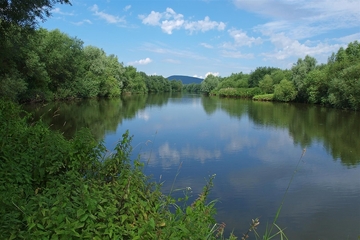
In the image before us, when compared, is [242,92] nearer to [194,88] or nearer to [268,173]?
[268,173]

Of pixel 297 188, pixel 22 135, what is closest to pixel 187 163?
pixel 297 188

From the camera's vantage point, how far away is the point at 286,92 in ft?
175

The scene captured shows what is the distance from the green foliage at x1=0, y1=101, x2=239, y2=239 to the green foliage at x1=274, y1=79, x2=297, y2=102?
52.0 meters

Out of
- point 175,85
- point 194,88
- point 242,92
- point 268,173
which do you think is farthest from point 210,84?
point 268,173

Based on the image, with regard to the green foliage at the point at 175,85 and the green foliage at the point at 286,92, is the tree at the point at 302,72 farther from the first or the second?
the green foliage at the point at 175,85

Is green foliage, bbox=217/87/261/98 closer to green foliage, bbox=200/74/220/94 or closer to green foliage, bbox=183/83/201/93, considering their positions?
green foliage, bbox=200/74/220/94

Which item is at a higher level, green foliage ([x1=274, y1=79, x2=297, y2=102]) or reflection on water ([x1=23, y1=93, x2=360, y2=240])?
green foliage ([x1=274, y1=79, x2=297, y2=102])

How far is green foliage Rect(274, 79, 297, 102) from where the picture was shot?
5198 centimetres

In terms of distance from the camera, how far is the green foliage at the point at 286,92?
5198 cm

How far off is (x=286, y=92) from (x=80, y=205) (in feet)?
179

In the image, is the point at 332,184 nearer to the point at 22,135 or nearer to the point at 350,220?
the point at 350,220

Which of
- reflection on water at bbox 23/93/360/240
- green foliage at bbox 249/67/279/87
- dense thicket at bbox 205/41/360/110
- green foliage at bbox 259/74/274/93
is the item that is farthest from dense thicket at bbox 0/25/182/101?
green foliage at bbox 249/67/279/87

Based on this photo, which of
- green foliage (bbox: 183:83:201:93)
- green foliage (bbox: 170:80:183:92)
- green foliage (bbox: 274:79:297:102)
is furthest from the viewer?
green foliage (bbox: 183:83:201:93)

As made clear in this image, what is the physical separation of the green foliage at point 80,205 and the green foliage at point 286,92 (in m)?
52.0
